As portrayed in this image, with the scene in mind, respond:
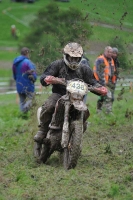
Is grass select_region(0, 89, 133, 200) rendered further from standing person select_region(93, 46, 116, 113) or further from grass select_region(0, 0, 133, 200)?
standing person select_region(93, 46, 116, 113)

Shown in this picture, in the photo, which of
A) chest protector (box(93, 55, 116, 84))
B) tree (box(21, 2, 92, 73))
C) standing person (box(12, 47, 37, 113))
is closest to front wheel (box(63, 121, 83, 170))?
tree (box(21, 2, 92, 73))

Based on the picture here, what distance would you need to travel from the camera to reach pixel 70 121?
9.29 meters

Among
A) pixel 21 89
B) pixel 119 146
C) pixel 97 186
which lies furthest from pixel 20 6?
pixel 97 186

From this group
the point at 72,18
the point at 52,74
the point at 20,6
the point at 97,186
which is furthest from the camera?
the point at 20,6

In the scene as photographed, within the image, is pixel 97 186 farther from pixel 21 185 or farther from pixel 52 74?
pixel 52 74

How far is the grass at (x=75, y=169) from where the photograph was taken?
766 centimetres

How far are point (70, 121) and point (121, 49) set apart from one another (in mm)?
6046

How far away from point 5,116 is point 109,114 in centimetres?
277

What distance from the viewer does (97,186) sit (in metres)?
7.96

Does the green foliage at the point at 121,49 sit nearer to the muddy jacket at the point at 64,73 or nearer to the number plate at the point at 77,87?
the muddy jacket at the point at 64,73

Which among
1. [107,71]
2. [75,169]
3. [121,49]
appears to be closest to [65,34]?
[121,49]

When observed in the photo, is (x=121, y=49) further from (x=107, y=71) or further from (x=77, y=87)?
(x=77, y=87)

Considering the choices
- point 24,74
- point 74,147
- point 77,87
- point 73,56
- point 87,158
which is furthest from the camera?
point 24,74

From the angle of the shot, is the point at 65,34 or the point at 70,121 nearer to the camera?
the point at 70,121
